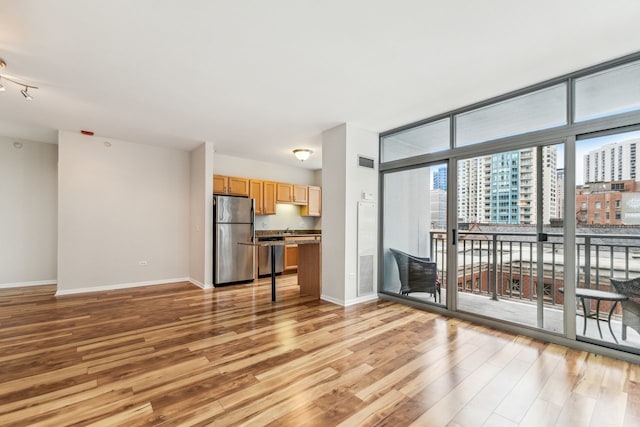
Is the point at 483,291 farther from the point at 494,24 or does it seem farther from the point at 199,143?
the point at 199,143

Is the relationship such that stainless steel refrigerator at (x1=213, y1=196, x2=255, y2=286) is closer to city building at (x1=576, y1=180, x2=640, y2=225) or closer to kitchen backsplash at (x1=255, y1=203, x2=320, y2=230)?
kitchen backsplash at (x1=255, y1=203, x2=320, y2=230)

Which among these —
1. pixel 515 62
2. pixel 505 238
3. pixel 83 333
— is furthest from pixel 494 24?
pixel 83 333

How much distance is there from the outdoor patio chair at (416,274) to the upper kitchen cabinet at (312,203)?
3372 millimetres

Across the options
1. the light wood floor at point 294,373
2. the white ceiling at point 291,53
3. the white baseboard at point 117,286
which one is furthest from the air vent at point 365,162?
the white baseboard at point 117,286

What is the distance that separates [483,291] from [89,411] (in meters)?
4.25

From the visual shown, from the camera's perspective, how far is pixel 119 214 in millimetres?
5289

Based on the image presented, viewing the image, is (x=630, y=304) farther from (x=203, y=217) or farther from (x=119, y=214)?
(x=119, y=214)

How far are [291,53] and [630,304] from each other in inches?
148

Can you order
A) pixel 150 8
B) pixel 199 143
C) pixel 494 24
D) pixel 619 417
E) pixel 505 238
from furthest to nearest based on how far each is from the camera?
pixel 199 143, pixel 505 238, pixel 494 24, pixel 150 8, pixel 619 417

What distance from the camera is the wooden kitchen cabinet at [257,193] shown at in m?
6.47

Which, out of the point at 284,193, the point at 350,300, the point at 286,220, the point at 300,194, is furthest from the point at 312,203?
the point at 350,300

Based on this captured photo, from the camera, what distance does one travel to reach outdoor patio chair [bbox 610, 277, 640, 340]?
103 inches

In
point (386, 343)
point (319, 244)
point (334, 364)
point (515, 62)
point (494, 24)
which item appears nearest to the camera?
point (494, 24)

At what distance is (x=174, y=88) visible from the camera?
10.5ft
